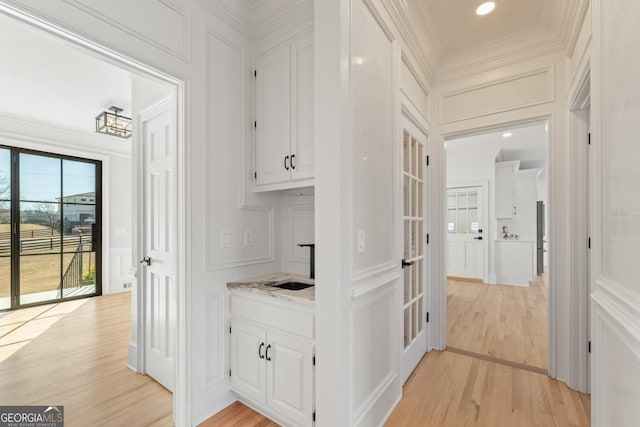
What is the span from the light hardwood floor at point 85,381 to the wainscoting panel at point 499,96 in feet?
11.4

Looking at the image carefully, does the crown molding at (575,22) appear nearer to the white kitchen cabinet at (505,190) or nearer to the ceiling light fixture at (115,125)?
the ceiling light fixture at (115,125)

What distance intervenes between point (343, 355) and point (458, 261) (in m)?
5.79

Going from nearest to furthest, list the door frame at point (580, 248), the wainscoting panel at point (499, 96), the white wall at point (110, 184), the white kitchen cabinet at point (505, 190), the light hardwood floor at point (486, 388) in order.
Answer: the light hardwood floor at point (486, 388) → the door frame at point (580, 248) → the wainscoting panel at point (499, 96) → the white wall at point (110, 184) → the white kitchen cabinet at point (505, 190)

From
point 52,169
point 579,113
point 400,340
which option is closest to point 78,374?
point 400,340

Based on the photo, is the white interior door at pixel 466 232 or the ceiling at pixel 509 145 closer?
the ceiling at pixel 509 145

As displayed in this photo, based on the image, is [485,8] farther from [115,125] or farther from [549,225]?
[115,125]

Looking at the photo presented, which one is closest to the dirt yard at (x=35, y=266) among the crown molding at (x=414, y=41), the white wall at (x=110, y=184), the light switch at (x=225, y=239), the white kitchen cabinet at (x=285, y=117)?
the white wall at (x=110, y=184)

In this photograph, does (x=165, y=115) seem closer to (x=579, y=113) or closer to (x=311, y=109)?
(x=311, y=109)

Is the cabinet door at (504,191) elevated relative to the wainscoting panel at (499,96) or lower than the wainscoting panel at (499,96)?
lower

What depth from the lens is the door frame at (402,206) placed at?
2041 millimetres

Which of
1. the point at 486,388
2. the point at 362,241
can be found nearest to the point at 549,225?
the point at 486,388

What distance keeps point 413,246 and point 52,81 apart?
166 inches

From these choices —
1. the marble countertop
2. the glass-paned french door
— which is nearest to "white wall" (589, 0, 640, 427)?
the marble countertop

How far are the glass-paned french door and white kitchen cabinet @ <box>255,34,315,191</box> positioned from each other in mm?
4492
